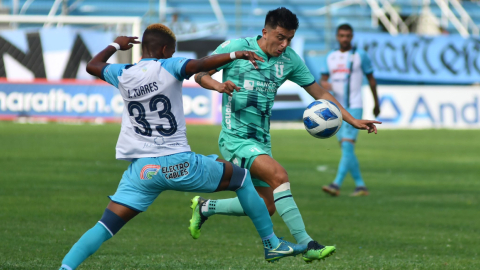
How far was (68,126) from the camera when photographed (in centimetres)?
2323

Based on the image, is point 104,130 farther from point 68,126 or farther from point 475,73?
point 475,73

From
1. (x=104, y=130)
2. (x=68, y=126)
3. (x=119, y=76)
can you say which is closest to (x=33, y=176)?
(x=119, y=76)

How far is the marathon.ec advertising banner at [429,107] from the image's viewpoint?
→ 25438 millimetres

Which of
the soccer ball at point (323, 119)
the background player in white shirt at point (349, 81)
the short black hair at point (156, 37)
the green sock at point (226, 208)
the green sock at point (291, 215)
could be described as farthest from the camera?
the background player in white shirt at point (349, 81)

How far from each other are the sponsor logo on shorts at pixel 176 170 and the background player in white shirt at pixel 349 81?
6.07 m

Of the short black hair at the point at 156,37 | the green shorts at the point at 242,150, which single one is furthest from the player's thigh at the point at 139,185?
the green shorts at the point at 242,150

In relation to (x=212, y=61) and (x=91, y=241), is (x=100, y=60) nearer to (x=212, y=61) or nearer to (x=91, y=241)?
(x=212, y=61)

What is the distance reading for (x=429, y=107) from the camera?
2564 centimetres

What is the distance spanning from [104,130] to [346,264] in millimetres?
A: 16462

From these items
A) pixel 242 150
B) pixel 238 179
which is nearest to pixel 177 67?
pixel 238 179

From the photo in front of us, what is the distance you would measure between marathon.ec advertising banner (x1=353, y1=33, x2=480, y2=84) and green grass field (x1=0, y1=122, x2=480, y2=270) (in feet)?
31.4

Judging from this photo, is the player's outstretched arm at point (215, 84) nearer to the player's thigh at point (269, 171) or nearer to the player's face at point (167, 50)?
the player's face at point (167, 50)

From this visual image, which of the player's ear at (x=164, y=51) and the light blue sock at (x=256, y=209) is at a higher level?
the player's ear at (x=164, y=51)

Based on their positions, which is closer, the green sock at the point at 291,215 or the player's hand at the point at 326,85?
the green sock at the point at 291,215
